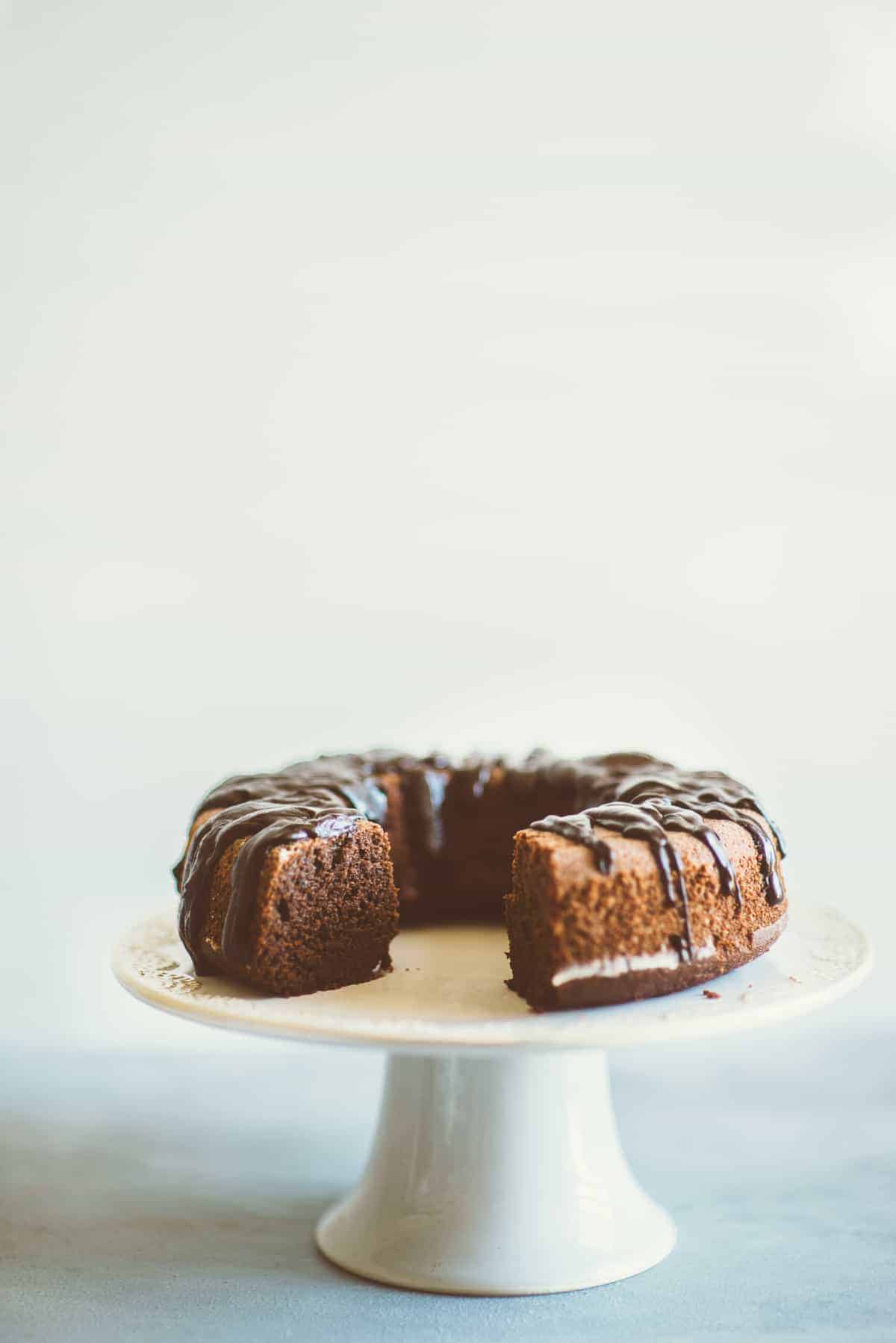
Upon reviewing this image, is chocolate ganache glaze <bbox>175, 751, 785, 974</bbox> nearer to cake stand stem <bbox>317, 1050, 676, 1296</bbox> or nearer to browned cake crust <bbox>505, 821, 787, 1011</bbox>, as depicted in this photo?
browned cake crust <bbox>505, 821, 787, 1011</bbox>

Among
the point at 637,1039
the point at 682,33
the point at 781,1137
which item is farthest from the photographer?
the point at 682,33

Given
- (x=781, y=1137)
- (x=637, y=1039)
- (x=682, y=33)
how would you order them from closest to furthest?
(x=637, y=1039) → (x=781, y=1137) → (x=682, y=33)

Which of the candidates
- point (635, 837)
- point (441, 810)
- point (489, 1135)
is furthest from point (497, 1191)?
point (441, 810)

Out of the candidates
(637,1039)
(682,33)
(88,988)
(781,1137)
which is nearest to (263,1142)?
(88,988)

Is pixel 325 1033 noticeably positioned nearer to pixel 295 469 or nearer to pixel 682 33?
pixel 295 469

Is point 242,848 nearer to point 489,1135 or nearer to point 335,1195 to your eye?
point 489,1135

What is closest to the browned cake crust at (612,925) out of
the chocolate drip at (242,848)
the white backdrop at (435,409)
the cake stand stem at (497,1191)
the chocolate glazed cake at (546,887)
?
the chocolate glazed cake at (546,887)
